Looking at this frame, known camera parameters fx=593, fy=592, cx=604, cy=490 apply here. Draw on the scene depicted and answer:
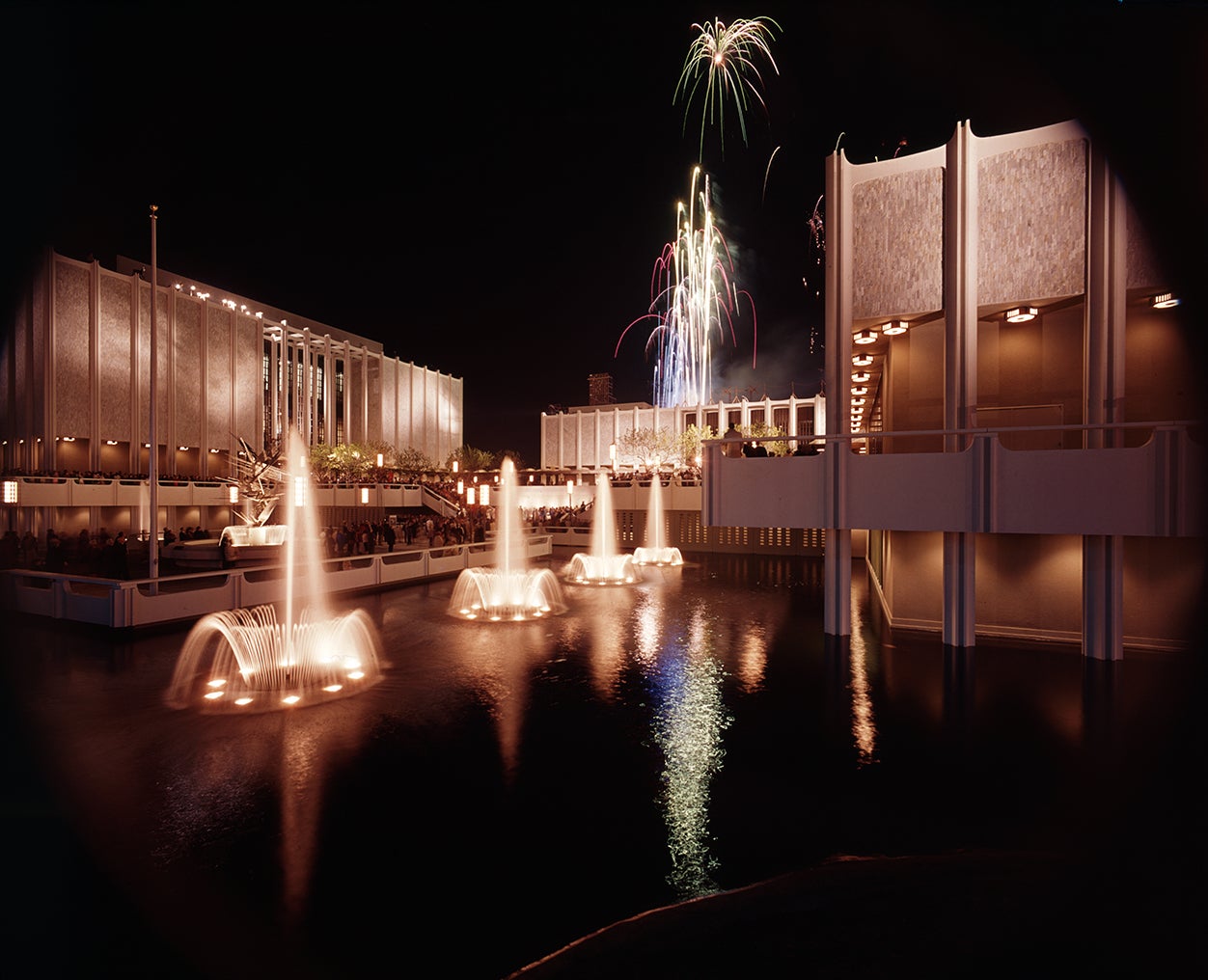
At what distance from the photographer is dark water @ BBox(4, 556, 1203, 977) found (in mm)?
4703

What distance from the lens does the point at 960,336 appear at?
13.0m

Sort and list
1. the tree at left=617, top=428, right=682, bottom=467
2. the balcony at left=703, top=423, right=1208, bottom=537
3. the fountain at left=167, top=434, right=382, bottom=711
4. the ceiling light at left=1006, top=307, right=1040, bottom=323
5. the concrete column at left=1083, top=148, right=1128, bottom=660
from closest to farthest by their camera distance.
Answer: the fountain at left=167, top=434, right=382, bottom=711
the balcony at left=703, top=423, right=1208, bottom=537
the concrete column at left=1083, top=148, right=1128, bottom=660
the ceiling light at left=1006, top=307, right=1040, bottom=323
the tree at left=617, top=428, right=682, bottom=467

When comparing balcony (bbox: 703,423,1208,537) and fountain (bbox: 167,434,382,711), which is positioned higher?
balcony (bbox: 703,423,1208,537)

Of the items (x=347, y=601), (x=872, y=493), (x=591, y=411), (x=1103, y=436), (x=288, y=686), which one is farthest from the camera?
(x=591, y=411)

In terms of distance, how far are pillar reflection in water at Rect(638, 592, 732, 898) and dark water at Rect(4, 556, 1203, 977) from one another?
5cm

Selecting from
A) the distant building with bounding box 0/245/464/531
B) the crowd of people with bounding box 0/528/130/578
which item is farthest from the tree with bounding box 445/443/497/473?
the crowd of people with bounding box 0/528/130/578

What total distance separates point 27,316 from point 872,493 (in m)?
53.3

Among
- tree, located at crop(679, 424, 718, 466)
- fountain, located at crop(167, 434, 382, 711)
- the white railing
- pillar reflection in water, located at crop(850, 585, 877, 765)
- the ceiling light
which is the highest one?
tree, located at crop(679, 424, 718, 466)

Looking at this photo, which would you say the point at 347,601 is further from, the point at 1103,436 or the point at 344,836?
the point at 1103,436

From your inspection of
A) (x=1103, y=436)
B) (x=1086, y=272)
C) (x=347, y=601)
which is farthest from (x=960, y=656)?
(x=347, y=601)

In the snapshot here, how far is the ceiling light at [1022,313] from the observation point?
1315 cm

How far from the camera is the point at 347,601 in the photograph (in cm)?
1831

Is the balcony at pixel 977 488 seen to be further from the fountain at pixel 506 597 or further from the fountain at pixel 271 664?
the fountain at pixel 271 664

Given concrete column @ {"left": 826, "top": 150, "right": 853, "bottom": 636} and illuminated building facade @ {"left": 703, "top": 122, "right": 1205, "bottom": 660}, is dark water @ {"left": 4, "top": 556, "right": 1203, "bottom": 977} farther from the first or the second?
concrete column @ {"left": 826, "top": 150, "right": 853, "bottom": 636}
